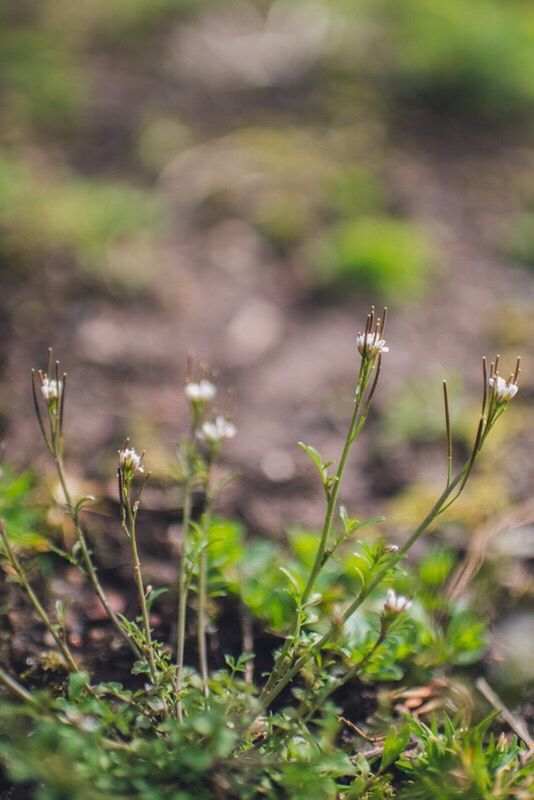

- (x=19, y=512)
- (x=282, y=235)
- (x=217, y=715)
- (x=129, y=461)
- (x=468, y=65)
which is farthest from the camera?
(x=468, y=65)

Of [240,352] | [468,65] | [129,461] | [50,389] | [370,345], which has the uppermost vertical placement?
[468,65]

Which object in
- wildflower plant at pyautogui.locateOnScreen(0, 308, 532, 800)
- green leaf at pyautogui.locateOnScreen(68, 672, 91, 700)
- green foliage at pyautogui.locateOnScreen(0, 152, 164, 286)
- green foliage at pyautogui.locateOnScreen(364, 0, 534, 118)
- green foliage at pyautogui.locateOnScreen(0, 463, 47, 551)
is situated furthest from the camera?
green foliage at pyautogui.locateOnScreen(364, 0, 534, 118)

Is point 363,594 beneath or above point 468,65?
beneath

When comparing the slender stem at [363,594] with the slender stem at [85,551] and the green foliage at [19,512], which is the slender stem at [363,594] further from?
the green foliage at [19,512]

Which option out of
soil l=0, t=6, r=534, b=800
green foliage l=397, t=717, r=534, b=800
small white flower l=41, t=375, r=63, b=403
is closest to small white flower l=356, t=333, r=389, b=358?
small white flower l=41, t=375, r=63, b=403

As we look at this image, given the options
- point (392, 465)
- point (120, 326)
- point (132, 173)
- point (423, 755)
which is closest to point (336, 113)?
point (132, 173)

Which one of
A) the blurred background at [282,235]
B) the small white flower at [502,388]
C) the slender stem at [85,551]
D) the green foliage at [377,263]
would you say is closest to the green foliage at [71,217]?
the blurred background at [282,235]

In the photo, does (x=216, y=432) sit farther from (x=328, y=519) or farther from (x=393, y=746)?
(x=393, y=746)

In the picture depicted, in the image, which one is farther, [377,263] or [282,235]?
[282,235]

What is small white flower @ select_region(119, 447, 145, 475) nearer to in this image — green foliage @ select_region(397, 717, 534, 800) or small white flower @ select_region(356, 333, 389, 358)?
small white flower @ select_region(356, 333, 389, 358)

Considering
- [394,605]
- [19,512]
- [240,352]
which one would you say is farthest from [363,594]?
[240,352]
